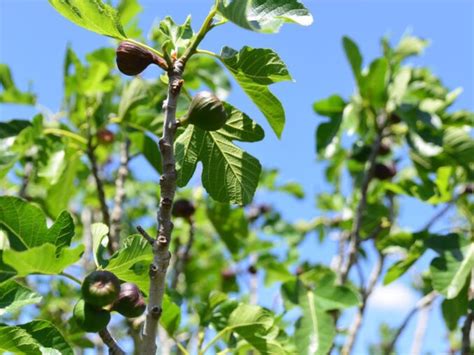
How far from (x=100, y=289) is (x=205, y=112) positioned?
1.52ft

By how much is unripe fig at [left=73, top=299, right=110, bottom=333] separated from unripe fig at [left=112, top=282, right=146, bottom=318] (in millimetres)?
35

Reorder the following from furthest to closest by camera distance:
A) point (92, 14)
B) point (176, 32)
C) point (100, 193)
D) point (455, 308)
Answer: point (100, 193)
point (455, 308)
point (176, 32)
point (92, 14)

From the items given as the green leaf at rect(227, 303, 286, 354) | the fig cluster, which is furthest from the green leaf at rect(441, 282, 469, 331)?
the fig cluster

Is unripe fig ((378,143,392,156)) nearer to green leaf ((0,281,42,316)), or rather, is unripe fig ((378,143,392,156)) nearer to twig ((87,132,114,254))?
twig ((87,132,114,254))

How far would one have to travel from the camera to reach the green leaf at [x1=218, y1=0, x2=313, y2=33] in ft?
4.51

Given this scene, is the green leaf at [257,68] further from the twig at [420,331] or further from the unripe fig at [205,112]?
the twig at [420,331]

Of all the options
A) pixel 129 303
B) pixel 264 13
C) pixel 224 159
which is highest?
pixel 264 13

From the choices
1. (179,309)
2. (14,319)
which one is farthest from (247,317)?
(14,319)

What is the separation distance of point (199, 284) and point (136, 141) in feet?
5.69

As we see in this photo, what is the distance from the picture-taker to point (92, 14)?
1.57 m

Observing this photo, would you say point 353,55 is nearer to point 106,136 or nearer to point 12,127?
point 106,136

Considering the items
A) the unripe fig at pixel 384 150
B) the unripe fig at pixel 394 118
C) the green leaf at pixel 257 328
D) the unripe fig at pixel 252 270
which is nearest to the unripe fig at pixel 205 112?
the green leaf at pixel 257 328

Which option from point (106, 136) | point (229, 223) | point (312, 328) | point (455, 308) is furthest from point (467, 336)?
point (106, 136)

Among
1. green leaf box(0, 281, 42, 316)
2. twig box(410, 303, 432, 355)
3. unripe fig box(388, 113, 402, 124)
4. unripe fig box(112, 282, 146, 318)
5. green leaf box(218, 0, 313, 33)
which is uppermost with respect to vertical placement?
green leaf box(218, 0, 313, 33)
